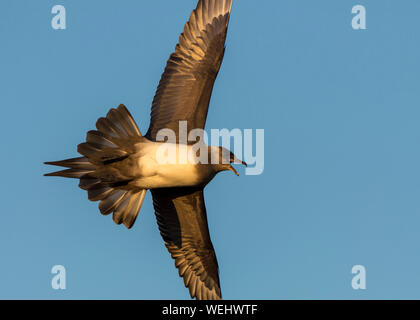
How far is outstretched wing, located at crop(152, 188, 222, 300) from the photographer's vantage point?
31.0 feet

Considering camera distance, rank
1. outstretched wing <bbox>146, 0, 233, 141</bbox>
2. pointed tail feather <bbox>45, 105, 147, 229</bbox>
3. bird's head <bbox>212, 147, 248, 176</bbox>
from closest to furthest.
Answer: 1. pointed tail feather <bbox>45, 105, 147, 229</bbox>
2. bird's head <bbox>212, 147, 248, 176</bbox>
3. outstretched wing <bbox>146, 0, 233, 141</bbox>

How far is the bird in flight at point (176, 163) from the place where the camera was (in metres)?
8.38

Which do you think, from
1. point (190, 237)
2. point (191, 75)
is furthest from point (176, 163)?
point (190, 237)

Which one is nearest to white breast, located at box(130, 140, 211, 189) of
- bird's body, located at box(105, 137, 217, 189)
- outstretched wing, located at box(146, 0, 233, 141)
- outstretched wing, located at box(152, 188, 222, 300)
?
bird's body, located at box(105, 137, 217, 189)

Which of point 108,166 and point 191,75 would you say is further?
point 191,75

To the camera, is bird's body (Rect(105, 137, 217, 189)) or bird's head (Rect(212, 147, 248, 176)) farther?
bird's head (Rect(212, 147, 248, 176))

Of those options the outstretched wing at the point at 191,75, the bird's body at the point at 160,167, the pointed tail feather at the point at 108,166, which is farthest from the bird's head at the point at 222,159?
the pointed tail feather at the point at 108,166

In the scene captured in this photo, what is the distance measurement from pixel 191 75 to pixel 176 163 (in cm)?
129

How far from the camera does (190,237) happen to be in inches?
381

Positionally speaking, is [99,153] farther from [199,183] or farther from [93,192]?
[199,183]

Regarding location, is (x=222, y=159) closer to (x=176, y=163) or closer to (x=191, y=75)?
(x=176, y=163)

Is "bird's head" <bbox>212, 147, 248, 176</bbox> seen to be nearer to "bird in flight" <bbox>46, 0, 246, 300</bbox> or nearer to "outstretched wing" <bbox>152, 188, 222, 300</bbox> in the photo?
"bird in flight" <bbox>46, 0, 246, 300</bbox>

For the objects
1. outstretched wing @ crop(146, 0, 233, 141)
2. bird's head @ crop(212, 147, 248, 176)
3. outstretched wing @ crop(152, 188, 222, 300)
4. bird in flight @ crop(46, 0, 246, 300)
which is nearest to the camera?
bird in flight @ crop(46, 0, 246, 300)
